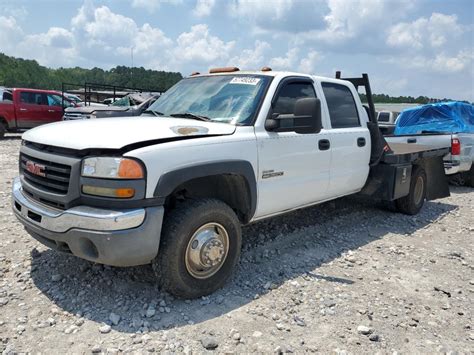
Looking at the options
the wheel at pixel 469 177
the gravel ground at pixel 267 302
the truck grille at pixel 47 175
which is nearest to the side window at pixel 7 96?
the gravel ground at pixel 267 302

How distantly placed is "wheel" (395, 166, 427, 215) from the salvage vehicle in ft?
6.74

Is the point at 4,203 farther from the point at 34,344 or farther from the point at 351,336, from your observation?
the point at 351,336

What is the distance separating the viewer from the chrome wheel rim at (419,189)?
21.5 feet

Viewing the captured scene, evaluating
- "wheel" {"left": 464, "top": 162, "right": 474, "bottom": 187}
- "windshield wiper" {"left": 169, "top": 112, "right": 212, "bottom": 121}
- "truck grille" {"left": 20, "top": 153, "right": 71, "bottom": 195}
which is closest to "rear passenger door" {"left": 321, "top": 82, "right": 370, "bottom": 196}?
"windshield wiper" {"left": 169, "top": 112, "right": 212, "bottom": 121}

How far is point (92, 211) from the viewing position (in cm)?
300

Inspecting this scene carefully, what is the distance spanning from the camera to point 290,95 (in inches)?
171

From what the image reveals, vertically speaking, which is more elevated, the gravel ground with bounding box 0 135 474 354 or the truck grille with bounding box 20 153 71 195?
the truck grille with bounding box 20 153 71 195

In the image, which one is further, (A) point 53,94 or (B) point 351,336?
(A) point 53,94

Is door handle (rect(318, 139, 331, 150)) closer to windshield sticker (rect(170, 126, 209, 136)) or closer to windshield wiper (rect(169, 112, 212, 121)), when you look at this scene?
windshield wiper (rect(169, 112, 212, 121))

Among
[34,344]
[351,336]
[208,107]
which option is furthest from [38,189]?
[351,336]

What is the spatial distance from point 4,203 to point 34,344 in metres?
3.77

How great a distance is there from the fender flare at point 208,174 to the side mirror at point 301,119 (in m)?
0.50

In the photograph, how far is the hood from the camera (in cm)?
306

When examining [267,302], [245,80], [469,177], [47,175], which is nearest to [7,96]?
[245,80]
